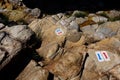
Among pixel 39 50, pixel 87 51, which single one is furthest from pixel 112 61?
pixel 39 50

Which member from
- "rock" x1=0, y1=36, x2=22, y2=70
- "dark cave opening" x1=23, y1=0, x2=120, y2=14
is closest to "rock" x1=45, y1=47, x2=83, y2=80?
"rock" x1=0, y1=36, x2=22, y2=70

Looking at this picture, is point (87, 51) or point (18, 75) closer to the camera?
point (18, 75)

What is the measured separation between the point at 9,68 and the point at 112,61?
6726 millimetres

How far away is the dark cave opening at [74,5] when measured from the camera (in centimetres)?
3023

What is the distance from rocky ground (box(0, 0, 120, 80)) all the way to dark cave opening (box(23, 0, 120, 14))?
904 cm

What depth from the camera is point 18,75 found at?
634 inches

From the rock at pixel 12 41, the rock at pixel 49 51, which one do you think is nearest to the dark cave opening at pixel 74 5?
the rock at pixel 49 51

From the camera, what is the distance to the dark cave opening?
30.2 meters

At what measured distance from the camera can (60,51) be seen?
17.6m

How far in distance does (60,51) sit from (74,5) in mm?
14898

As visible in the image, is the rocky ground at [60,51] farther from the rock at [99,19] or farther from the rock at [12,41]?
the rock at [99,19]

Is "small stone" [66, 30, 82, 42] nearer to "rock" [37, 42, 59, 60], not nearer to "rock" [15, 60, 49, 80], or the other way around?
"rock" [37, 42, 59, 60]

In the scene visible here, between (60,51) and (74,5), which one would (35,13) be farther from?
(60,51)

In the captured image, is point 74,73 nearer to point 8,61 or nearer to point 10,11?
point 8,61
